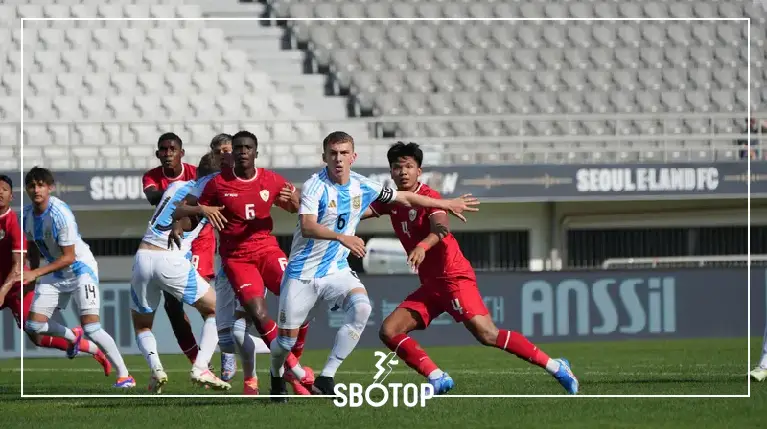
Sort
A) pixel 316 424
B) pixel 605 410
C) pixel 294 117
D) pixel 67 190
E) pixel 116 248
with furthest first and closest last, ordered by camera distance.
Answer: pixel 294 117, pixel 116 248, pixel 67 190, pixel 605 410, pixel 316 424

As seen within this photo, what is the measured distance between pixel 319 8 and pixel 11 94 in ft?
20.1

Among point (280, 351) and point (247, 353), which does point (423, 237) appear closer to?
point (280, 351)

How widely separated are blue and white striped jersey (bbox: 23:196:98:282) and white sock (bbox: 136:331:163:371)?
82 centimetres

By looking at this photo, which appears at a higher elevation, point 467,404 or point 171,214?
point 171,214

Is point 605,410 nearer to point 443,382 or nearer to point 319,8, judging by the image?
point 443,382

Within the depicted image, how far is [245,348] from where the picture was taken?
1040cm

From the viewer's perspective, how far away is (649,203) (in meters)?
23.9

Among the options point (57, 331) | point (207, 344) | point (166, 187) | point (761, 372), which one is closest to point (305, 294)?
point (207, 344)

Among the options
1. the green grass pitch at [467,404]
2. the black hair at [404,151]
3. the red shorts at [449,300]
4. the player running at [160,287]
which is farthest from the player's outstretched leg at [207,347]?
the black hair at [404,151]

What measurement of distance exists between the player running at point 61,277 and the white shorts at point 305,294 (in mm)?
2997

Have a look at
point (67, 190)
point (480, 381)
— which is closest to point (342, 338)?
point (480, 381)

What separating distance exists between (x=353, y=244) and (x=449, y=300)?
1325mm

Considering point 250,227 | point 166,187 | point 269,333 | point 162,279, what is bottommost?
point 269,333

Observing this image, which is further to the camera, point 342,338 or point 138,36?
point 138,36
